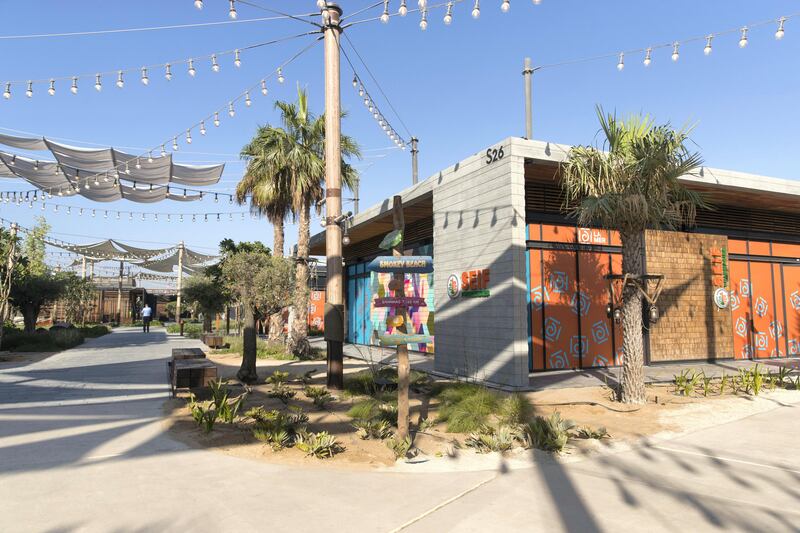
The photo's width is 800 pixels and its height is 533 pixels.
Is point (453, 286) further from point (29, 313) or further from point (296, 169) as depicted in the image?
point (29, 313)

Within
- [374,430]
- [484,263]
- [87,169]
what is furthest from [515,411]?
[87,169]

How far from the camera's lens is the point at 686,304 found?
13.9 meters

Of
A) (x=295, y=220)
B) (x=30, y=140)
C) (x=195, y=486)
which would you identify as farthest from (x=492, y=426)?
(x=30, y=140)

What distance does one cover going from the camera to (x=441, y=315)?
12.7 metres

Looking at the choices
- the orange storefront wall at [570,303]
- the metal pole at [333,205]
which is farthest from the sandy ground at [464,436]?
the orange storefront wall at [570,303]

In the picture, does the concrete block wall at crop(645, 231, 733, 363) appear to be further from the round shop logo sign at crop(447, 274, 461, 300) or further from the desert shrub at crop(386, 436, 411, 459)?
the desert shrub at crop(386, 436, 411, 459)

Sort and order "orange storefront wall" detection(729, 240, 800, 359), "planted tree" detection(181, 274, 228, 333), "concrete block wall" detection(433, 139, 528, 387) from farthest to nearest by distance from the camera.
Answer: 1. "planted tree" detection(181, 274, 228, 333)
2. "orange storefront wall" detection(729, 240, 800, 359)
3. "concrete block wall" detection(433, 139, 528, 387)

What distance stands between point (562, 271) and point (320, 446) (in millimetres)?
8638

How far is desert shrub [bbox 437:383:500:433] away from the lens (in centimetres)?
684

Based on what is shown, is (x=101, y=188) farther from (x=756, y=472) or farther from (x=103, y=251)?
(x=103, y=251)

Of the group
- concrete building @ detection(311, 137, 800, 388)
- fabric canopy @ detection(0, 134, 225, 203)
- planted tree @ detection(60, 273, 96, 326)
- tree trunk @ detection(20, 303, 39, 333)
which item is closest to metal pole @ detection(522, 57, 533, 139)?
concrete building @ detection(311, 137, 800, 388)

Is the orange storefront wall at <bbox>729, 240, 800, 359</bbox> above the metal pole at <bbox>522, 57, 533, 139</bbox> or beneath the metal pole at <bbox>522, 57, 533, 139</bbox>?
beneath

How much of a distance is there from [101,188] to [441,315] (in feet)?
47.3

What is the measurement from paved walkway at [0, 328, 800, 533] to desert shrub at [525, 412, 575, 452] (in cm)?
42
